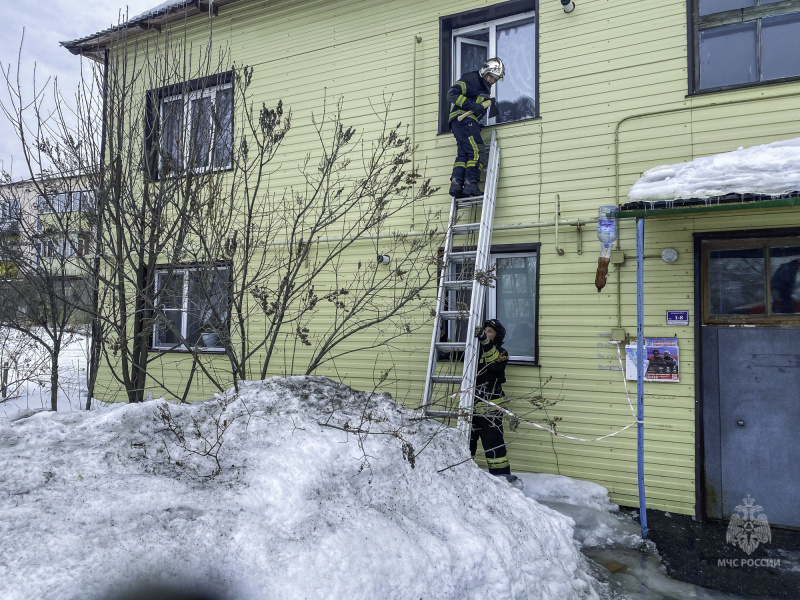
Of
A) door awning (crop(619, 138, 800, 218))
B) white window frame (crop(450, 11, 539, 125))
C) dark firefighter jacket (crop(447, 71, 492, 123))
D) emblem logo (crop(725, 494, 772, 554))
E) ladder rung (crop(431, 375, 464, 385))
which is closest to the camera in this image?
door awning (crop(619, 138, 800, 218))

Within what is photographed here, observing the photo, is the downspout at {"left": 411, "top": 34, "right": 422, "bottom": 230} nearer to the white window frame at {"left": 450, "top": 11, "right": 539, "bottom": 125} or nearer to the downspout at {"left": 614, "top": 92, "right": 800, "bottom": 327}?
the white window frame at {"left": 450, "top": 11, "right": 539, "bottom": 125}

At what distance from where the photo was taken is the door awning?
15.4ft

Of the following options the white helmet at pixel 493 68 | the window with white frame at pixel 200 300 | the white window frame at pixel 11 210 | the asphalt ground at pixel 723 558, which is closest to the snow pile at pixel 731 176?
the white helmet at pixel 493 68

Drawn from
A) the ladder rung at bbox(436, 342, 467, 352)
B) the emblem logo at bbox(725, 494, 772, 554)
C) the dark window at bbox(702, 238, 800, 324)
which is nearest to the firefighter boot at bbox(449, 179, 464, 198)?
the ladder rung at bbox(436, 342, 467, 352)

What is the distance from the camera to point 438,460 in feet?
14.4

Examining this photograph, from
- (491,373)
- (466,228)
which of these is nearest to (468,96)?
(466,228)

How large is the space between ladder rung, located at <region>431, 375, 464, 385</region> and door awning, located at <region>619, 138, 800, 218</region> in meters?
2.28

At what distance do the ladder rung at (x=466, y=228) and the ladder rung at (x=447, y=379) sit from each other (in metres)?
1.71

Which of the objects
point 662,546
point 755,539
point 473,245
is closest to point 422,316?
point 473,245

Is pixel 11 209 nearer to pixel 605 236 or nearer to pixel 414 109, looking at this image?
pixel 414 109

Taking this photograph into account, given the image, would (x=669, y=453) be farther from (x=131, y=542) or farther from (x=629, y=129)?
(x=131, y=542)

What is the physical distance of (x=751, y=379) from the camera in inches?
217

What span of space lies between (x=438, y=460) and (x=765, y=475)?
3.42m

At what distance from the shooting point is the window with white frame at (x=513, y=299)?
6.55m
